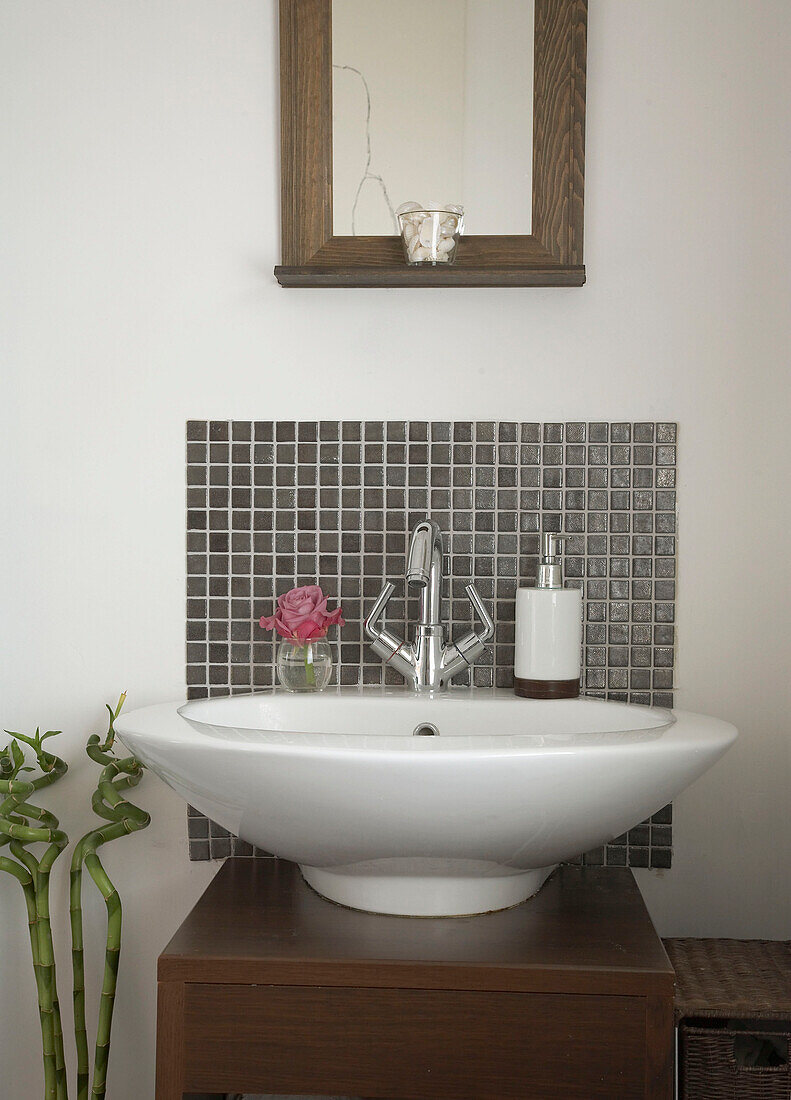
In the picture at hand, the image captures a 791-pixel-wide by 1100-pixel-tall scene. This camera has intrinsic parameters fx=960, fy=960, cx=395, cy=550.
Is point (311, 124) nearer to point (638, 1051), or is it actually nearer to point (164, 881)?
point (164, 881)

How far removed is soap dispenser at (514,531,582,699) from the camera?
1188 mm

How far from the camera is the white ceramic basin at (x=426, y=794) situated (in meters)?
0.84

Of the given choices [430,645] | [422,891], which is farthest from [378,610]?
[422,891]

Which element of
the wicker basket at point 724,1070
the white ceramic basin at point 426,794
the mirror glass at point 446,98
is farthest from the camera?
the mirror glass at point 446,98

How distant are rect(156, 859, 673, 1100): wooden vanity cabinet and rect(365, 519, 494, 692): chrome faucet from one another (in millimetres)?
359

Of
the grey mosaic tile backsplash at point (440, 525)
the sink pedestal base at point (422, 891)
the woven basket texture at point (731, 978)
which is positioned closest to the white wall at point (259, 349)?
the grey mosaic tile backsplash at point (440, 525)

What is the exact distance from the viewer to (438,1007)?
90 centimetres

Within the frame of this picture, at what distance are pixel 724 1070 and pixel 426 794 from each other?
1.46 feet

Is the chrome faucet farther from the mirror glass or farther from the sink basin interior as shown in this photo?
the mirror glass

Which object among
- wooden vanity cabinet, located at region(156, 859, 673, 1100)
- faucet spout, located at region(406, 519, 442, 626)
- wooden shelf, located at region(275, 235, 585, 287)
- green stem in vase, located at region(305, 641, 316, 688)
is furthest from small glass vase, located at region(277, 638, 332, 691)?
wooden shelf, located at region(275, 235, 585, 287)

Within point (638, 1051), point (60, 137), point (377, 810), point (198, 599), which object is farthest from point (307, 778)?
point (60, 137)

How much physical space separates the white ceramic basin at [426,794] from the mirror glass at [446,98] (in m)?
0.71

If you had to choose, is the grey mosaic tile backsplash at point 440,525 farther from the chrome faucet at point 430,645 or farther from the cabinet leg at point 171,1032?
the cabinet leg at point 171,1032

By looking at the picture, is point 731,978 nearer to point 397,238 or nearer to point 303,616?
point 303,616
